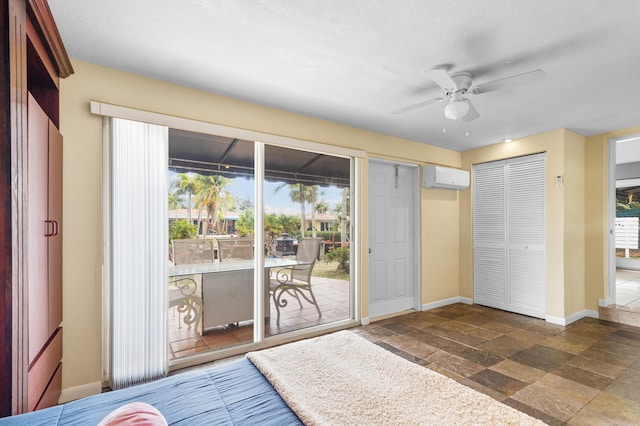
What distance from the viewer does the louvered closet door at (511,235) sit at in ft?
14.2

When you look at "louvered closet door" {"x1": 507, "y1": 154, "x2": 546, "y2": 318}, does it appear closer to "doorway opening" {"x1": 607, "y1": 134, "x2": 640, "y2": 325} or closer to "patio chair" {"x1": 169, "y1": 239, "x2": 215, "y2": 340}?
"doorway opening" {"x1": 607, "y1": 134, "x2": 640, "y2": 325}

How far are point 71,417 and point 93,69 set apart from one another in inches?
94.7

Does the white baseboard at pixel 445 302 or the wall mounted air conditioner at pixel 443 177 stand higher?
the wall mounted air conditioner at pixel 443 177

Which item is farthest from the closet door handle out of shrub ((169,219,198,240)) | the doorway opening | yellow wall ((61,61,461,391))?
the doorway opening

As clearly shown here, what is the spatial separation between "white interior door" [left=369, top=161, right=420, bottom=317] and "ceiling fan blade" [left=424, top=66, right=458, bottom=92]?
2075 millimetres

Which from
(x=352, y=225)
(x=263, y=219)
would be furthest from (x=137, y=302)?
(x=352, y=225)

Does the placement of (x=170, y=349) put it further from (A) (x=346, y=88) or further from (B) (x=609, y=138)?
(B) (x=609, y=138)

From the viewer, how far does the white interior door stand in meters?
4.42

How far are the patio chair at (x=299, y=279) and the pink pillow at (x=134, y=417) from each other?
2396 mm

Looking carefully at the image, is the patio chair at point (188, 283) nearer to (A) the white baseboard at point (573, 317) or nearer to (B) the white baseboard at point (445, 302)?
(B) the white baseboard at point (445, 302)

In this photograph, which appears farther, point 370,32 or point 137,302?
point 137,302

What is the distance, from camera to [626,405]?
225cm

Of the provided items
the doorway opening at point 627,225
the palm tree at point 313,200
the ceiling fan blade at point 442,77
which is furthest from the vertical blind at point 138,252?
the doorway opening at point 627,225

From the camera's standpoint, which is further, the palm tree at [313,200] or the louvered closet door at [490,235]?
the louvered closet door at [490,235]
